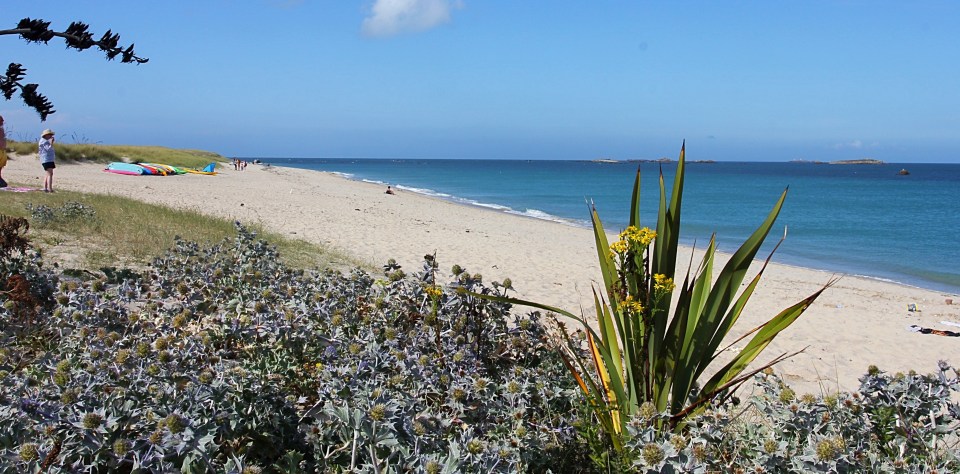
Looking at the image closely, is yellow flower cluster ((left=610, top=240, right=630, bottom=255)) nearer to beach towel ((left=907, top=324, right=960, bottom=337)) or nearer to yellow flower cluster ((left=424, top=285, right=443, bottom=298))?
yellow flower cluster ((left=424, top=285, right=443, bottom=298))

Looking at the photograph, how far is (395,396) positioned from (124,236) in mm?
6537

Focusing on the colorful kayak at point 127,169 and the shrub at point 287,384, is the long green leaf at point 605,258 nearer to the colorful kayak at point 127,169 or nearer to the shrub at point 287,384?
the shrub at point 287,384

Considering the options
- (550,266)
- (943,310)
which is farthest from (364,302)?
(943,310)

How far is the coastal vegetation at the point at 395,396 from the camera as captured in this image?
6.03ft

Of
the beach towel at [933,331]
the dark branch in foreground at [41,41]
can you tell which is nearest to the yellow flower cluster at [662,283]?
the dark branch in foreground at [41,41]

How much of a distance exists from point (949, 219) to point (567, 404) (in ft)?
107

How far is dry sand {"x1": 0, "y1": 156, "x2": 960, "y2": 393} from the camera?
696 centimetres

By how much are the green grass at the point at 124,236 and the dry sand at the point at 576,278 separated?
1.50 meters

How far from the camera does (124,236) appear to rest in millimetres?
7438

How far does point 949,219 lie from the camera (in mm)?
28609

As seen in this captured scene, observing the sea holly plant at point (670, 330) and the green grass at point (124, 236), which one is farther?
the green grass at point (124, 236)

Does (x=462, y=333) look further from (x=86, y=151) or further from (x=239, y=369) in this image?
(x=86, y=151)

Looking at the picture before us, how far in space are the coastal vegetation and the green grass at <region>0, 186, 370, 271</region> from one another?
2.99 m

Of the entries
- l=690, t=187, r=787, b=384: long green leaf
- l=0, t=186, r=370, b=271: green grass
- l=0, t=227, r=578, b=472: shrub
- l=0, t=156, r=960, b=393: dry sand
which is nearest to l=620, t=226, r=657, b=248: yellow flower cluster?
l=690, t=187, r=787, b=384: long green leaf
